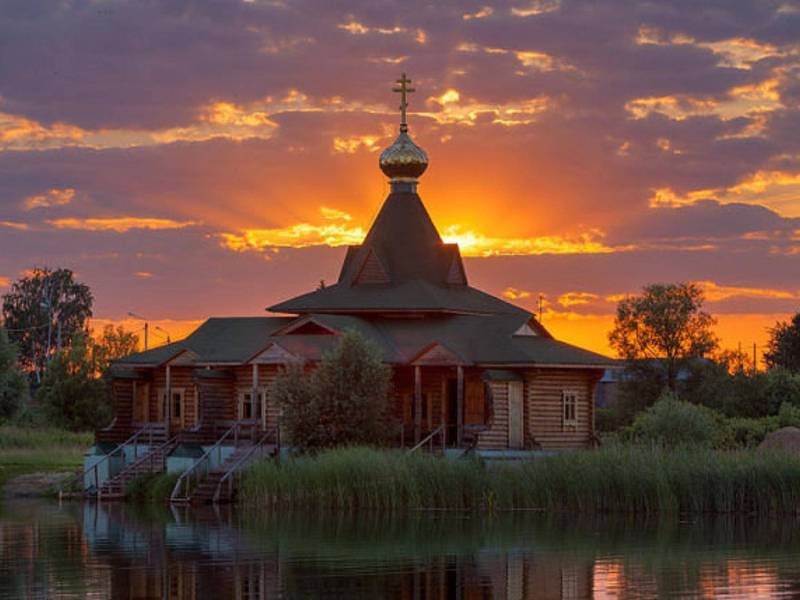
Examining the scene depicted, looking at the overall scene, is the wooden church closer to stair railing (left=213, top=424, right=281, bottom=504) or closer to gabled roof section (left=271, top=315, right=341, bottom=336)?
gabled roof section (left=271, top=315, right=341, bottom=336)

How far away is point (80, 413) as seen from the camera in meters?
78.1

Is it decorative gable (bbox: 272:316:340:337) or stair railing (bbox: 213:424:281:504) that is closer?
stair railing (bbox: 213:424:281:504)

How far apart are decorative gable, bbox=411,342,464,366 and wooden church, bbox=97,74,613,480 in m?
0.04

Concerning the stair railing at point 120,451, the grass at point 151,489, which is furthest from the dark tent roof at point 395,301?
the grass at point 151,489

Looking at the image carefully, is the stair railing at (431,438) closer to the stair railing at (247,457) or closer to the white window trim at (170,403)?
the stair railing at (247,457)

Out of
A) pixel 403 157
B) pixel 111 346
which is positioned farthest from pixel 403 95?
pixel 111 346

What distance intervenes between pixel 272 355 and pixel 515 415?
7.19 meters

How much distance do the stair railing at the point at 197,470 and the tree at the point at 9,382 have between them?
16.1m

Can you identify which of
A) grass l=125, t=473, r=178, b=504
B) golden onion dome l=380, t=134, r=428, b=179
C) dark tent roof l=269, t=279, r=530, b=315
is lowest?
grass l=125, t=473, r=178, b=504

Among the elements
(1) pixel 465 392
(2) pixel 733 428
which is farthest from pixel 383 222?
(2) pixel 733 428

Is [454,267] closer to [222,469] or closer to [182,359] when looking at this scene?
[182,359]

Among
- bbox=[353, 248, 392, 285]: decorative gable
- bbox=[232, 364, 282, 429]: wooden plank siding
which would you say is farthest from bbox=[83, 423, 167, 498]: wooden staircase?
bbox=[353, 248, 392, 285]: decorative gable

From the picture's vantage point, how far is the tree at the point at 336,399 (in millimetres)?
45875

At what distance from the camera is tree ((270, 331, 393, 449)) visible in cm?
4588
